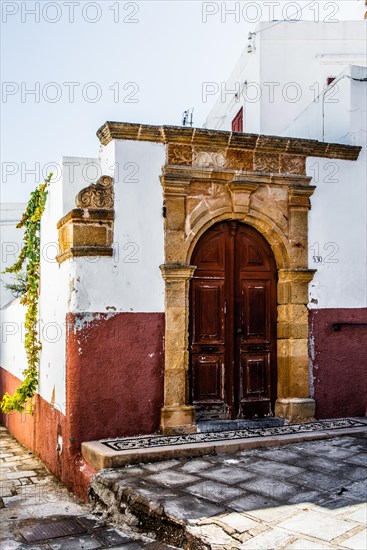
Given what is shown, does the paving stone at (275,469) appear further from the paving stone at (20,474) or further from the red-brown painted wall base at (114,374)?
the paving stone at (20,474)

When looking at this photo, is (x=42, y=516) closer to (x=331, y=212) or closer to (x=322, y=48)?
(x=331, y=212)

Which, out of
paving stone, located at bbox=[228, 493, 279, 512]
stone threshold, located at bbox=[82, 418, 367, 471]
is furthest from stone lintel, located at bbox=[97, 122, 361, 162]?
paving stone, located at bbox=[228, 493, 279, 512]

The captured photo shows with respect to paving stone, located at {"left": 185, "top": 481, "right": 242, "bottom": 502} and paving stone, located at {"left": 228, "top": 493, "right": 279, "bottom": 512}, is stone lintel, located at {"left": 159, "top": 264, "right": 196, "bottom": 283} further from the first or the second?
paving stone, located at {"left": 228, "top": 493, "right": 279, "bottom": 512}

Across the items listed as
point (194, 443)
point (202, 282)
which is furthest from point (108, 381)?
point (202, 282)

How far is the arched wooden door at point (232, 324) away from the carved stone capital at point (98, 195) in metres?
1.27

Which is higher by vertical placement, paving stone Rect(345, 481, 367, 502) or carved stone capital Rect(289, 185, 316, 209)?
carved stone capital Rect(289, 185, 316, 209)

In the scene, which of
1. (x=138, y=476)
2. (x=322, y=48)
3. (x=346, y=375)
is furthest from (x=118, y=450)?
(x=322, y=48)

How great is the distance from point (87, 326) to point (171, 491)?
2.10m

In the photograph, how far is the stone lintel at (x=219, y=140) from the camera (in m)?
6.52

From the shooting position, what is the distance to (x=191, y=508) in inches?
174

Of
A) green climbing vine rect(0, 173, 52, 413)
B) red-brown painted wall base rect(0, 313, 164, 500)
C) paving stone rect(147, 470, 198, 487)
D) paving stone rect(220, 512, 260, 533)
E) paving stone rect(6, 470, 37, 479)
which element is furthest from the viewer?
green climbing vine rect(0, 173, 52, 413)

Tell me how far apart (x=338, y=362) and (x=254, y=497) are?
324 centimetres

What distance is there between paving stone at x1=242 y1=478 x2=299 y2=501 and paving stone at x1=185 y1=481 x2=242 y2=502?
0.15m

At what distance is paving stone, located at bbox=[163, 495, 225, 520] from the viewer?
4.29 metres
